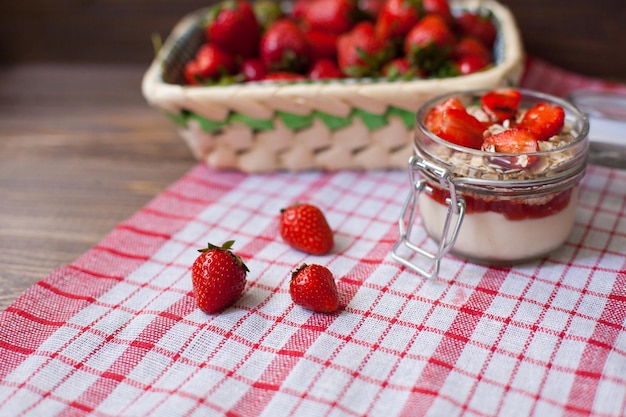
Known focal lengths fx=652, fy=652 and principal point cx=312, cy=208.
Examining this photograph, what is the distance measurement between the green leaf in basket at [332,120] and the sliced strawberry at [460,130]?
0.28 metres

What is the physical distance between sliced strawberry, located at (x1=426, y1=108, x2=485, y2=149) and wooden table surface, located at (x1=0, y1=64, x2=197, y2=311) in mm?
566

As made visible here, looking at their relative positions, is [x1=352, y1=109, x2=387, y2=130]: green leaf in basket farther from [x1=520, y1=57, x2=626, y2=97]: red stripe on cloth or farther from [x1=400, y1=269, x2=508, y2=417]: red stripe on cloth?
[x1=520, y1=57, x2=626, y2=97]: red stripe on cloth

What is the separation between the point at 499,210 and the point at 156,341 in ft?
1.55

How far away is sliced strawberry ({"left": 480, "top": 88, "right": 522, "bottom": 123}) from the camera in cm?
95

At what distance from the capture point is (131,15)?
5.55 feet

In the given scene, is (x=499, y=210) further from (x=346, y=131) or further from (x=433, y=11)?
(x=433, y=11)

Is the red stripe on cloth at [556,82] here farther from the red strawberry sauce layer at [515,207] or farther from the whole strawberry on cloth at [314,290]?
the whole strawberry on cloth at [314,290]

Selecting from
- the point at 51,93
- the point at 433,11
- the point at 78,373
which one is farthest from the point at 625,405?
the point at 51,93

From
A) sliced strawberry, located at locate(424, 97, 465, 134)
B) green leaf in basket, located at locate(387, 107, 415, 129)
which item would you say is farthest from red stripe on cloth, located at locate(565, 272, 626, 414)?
green leaf in basket, located at locate(387, 107, 415, 129)

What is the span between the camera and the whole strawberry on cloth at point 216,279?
2.74 ft

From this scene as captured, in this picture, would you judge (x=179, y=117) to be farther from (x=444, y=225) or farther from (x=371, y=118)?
(x=444, y=225)

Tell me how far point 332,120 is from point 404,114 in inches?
4.9

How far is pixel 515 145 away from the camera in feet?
2.74

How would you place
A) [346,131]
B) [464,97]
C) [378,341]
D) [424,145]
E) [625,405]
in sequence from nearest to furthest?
[625,405] < [378,341] < [424,145] < [464,97] < [346,131]
